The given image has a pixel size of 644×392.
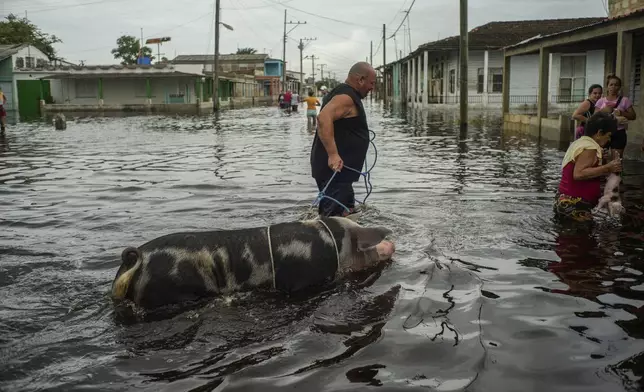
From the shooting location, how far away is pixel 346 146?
6.52 metres

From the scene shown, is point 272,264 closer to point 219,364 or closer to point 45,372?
point 219,364

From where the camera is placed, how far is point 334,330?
4.32m

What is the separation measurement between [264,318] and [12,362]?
5.53 feet

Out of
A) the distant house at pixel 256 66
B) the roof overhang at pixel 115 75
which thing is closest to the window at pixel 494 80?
the roof overhang at pixel 115 75

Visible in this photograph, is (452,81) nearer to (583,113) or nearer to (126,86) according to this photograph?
(126,86)

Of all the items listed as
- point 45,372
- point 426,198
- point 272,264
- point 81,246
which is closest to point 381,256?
point 272,264

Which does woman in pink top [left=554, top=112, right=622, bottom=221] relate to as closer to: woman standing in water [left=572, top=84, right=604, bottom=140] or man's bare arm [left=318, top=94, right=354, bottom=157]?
man's bare arm [left=318, top=94, right=354, bottom=157]

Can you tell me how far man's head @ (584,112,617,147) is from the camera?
277 inches

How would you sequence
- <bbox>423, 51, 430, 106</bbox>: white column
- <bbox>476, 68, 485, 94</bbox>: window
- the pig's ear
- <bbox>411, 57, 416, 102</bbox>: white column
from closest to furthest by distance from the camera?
the pig's ear → <bbox>476, 68, 485, 94</bbox>: window → <bbox>423, 51, 430, 106</bbox>: white column → <bbox>411, 57, 416, 102</bbox>: white column

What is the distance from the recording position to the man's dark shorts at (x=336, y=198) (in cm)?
648

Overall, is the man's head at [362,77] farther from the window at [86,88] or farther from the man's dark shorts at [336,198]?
the window at [86,88]

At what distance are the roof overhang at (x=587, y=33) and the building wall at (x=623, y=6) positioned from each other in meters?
1.54

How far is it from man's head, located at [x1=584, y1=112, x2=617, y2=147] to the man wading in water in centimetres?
274

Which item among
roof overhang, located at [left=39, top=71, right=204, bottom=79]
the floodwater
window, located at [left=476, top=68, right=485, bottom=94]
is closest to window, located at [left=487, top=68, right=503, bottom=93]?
window, located at [left=476, top=68, right=485, bottom=94]
